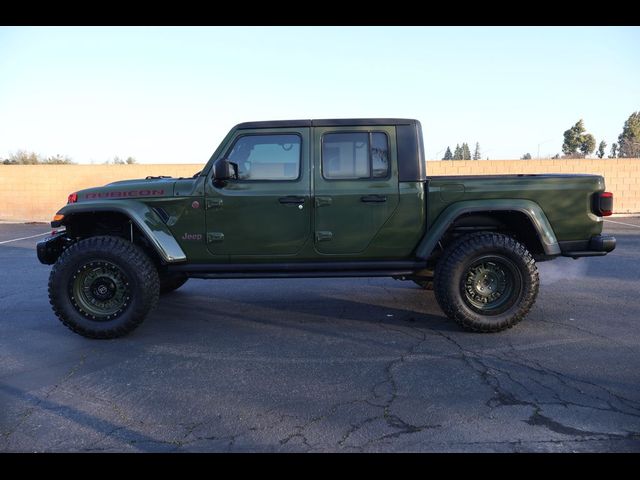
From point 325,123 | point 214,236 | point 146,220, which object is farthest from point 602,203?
point 146,220

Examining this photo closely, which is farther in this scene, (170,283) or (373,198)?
(170,283)

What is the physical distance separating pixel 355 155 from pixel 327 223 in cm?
75

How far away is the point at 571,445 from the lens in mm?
2520

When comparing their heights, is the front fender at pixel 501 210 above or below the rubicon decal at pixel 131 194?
below

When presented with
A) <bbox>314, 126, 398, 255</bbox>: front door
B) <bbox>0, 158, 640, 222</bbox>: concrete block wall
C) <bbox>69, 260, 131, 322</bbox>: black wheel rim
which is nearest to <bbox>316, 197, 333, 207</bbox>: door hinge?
<bbox>314, 126, 398, 255</bbox>: front door

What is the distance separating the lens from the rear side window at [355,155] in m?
4.59

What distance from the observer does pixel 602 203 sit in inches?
174

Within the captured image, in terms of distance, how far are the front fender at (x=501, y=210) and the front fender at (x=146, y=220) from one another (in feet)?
7.97

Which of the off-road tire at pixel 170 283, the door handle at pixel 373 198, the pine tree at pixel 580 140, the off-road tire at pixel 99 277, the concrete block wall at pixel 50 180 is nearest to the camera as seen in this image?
the off-road tire at pixel 99 277

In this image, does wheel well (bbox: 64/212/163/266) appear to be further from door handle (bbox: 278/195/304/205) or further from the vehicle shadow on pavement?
the vehicle shadow on pavement

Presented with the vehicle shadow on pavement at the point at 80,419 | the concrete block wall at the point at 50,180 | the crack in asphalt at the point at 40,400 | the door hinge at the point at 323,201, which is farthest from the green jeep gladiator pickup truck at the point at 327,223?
the concrete block wall at the point at 50,180

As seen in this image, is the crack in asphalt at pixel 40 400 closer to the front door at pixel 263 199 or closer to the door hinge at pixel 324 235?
the front door at pixel 263 199

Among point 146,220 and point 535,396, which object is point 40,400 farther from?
point 535,396
